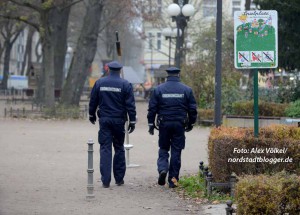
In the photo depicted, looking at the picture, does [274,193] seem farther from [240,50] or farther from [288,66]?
[288,66]

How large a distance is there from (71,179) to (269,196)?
6.74 meters

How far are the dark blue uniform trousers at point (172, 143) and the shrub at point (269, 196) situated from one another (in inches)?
193

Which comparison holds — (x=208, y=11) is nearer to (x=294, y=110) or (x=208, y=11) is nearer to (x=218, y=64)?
(x=294, y=110)

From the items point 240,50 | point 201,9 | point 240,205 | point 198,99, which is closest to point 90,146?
point 240,50

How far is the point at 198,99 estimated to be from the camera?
35844mm

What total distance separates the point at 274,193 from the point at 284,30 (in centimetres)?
2300

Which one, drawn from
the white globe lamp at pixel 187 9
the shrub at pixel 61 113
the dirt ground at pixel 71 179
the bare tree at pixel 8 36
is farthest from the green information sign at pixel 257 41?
the bare tree at pixel 8 36

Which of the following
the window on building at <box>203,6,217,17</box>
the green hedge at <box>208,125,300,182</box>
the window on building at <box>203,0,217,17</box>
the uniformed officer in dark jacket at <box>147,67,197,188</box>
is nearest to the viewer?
the green hedge at <box>208,125,300,182</box>

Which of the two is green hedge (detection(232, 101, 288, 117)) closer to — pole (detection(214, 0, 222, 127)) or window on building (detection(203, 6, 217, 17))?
pole (detection(214, 0, 222, 127))

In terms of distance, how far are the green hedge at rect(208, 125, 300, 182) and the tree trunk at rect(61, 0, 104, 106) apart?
91.3ft

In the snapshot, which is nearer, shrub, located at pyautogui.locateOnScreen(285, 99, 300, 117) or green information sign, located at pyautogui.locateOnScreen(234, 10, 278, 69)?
green information sign, located at pyautogui.locateOnScreen(234, 10, 278, 69)

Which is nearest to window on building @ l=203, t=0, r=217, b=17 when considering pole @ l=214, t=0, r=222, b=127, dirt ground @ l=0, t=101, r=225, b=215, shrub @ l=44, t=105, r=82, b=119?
shrub @ l=44, t=105, r=82, b=119

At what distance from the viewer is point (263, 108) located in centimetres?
2994

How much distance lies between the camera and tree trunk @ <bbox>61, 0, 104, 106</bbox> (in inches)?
1606
